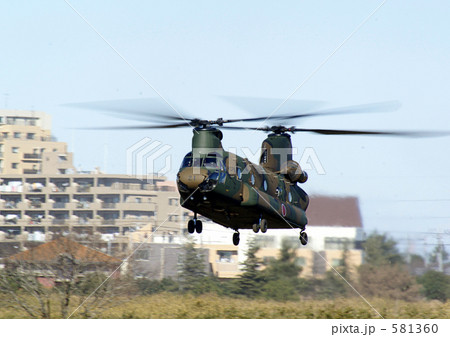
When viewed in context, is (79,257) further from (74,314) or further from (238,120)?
(238,120)

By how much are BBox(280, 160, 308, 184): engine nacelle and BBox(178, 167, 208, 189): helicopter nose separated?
6.15m

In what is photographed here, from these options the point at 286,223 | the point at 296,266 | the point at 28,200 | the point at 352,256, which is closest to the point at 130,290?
the point at 296,266

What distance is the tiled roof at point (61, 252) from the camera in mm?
38031

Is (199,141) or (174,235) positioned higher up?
(199,141)

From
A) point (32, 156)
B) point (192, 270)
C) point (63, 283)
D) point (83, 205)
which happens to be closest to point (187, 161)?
point (63, 283)

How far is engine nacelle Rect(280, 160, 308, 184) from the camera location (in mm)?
26625

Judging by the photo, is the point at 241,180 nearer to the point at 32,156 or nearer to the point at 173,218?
the point at 173,218

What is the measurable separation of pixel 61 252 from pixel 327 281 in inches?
642

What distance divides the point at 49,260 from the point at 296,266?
15.2m

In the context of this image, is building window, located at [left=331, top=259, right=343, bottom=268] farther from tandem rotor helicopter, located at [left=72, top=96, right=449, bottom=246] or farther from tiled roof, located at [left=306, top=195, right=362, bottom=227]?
tandem rotor helicopter, located at [left=72, top=96, right=449, bottom=246]

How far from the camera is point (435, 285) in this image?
131 feet

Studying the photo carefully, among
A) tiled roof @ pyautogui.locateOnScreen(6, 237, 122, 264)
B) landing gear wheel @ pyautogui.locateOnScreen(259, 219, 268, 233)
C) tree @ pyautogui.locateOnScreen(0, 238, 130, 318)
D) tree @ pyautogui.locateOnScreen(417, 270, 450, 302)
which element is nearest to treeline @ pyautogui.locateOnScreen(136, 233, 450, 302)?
tree @ pyautogui.locateOnScreen(417, 270, 450, 302)

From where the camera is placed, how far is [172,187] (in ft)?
255

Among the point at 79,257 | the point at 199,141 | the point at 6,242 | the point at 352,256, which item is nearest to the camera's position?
the point at 199,141
